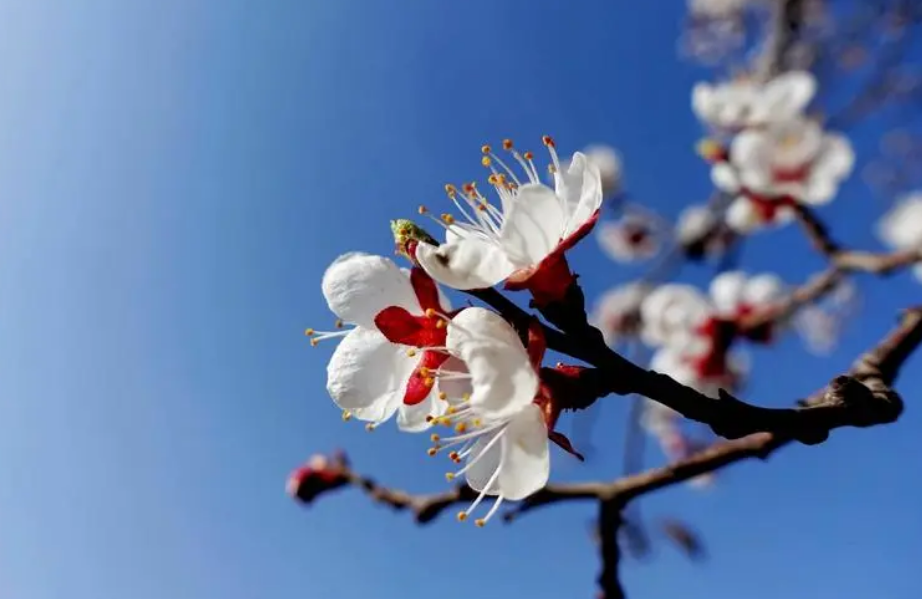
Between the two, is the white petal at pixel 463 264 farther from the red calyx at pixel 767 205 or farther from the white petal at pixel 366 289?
the red calyx at pixel 767 205

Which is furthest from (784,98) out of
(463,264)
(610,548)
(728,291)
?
(463,264)

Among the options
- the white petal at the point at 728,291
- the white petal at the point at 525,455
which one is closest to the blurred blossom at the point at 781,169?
the white petal at the point at 728,291

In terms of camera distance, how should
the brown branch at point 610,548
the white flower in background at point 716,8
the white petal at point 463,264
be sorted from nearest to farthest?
the white petal at point 463,264
the brown branch at point 610,548
the white flower in background at point 716,8

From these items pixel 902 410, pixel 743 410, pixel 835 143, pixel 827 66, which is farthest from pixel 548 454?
pixel 827 66

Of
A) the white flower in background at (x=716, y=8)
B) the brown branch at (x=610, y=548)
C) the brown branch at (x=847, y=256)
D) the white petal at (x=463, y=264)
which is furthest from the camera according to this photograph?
the white flower in background at (x=716, y=8)

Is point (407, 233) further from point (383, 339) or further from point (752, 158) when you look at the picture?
point (752, 158)
